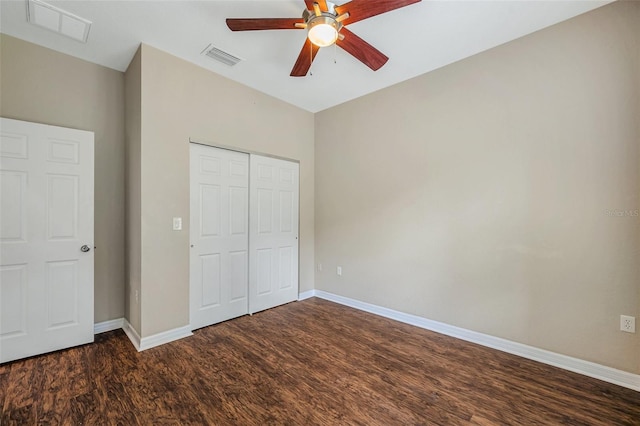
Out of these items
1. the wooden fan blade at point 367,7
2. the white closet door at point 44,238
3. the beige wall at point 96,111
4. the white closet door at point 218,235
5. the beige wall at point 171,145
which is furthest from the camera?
the white closet door at point 218,235

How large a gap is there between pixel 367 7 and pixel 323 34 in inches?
12.8

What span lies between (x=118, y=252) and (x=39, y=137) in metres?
1.30

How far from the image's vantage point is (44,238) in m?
2.50

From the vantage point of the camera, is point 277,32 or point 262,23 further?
point 277,32

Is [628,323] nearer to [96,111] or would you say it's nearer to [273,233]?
[273,233]

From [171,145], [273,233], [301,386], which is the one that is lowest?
[301,386]

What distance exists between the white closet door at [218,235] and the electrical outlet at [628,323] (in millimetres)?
3570

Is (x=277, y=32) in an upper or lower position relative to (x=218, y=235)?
upper

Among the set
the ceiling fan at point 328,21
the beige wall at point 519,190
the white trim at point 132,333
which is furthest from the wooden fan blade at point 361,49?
the white trim at point 132,333

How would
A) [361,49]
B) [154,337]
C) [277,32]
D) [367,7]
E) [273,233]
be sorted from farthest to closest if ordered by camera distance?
[273,233] → [154,337] → [277,32] → [361,49] → [367,7]

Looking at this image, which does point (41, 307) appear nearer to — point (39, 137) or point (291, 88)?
point (39, 137)

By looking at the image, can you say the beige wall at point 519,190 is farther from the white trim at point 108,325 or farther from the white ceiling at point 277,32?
the white trim at point 108,325

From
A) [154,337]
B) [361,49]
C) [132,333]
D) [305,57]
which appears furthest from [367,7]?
[132,333]

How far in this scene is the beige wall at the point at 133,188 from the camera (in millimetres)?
2658
